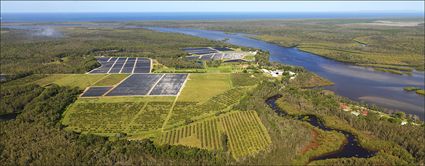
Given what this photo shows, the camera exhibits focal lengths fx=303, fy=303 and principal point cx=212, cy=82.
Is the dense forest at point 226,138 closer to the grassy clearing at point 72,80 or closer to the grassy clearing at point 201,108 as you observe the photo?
the grassy clearing at point 201,108

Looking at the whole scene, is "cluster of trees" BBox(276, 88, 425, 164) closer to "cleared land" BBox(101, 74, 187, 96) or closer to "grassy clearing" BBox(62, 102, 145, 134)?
"cleared land" BBox(101, 74, 187, 96)

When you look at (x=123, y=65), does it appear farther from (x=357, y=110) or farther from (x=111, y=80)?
(x=357, y=110)

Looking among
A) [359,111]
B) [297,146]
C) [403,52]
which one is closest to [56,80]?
[297,146]

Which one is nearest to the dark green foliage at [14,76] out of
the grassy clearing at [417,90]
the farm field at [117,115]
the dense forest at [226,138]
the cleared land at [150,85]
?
the dense forest at [226,138]

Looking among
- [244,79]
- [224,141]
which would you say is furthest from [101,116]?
[244,79]

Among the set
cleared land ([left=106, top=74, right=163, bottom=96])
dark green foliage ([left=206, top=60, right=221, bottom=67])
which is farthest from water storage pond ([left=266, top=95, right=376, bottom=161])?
dark green foliage ([left=206, top=60, right=221, bottom=67])

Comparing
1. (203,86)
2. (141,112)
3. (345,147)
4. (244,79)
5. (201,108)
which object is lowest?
(345,147)
